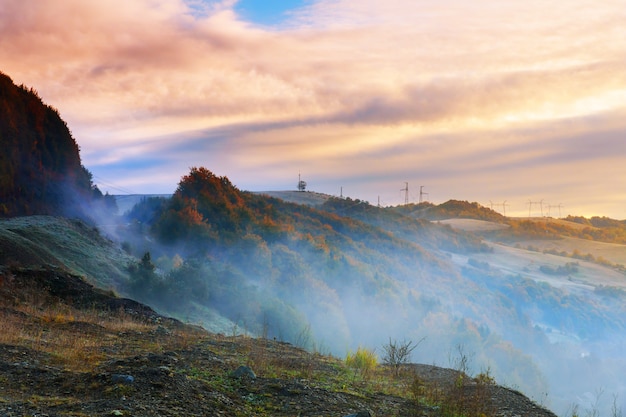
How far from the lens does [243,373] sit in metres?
10.1

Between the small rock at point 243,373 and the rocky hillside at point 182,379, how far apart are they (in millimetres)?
19

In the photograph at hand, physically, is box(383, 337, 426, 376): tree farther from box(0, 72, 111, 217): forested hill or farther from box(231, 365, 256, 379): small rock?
box(0, 72, 111, 217): forested hill

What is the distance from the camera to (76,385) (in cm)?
791

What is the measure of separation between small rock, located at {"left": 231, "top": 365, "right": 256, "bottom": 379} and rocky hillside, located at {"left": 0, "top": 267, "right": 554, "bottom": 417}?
19 mm

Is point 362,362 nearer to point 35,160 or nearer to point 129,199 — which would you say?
point 35,160

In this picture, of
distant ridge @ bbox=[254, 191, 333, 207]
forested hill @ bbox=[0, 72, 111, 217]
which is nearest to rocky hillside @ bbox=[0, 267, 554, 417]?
forested hill @ bbox=[0, 72, 111, 217]

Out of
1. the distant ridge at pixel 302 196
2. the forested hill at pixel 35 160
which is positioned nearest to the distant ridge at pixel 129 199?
the distant ridge at pixel 302 196

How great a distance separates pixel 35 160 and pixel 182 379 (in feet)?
96.5

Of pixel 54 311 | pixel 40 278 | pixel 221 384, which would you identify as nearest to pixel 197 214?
pixel 40 278

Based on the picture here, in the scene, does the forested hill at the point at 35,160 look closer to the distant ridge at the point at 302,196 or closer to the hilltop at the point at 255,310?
the hilltop at the point at 255,310

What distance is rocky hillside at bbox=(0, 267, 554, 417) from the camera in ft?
24.3

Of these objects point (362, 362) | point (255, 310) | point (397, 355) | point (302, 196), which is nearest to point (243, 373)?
point (362, 362)

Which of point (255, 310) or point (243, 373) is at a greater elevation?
point (243, 373)

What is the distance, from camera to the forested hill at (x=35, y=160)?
30.5 meters
